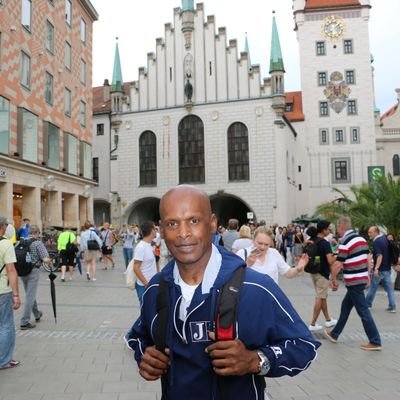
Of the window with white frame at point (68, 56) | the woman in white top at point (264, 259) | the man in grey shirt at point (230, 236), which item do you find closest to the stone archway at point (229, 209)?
the window with white frame at point (68, 56)

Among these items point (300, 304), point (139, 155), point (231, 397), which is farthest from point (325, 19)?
point (231, 397)

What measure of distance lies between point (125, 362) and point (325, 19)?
4594cm

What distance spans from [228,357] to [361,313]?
5.36 m

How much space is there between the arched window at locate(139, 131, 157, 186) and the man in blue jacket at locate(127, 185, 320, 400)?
1545 inches

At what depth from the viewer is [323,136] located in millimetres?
44750

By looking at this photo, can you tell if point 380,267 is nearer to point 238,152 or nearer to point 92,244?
point 92,244

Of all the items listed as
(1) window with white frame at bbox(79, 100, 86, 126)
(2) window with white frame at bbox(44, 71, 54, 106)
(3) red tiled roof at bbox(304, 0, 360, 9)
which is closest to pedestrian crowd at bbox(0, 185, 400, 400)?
(2) window with white frame at bbox(44, 71, 54, 106)

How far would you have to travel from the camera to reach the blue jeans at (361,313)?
6555mm

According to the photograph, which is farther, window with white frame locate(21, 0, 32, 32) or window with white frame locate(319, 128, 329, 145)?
window with white frame locate(319, 128, 329, 145)

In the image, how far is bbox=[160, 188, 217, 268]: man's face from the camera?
198 cm

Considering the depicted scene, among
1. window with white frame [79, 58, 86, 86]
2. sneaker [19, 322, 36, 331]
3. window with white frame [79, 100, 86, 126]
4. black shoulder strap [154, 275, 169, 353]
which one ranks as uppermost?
window with white frame [79, 58, 86, 86]

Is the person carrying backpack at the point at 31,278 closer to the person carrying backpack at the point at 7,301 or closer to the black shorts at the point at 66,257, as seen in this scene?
the person carrying backpack at the point at 7,301

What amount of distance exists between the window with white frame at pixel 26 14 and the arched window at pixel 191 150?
1890cm

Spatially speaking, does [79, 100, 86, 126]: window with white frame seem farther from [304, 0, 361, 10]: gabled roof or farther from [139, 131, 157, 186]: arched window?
[304, 0, 361, 10]: gabled roof
